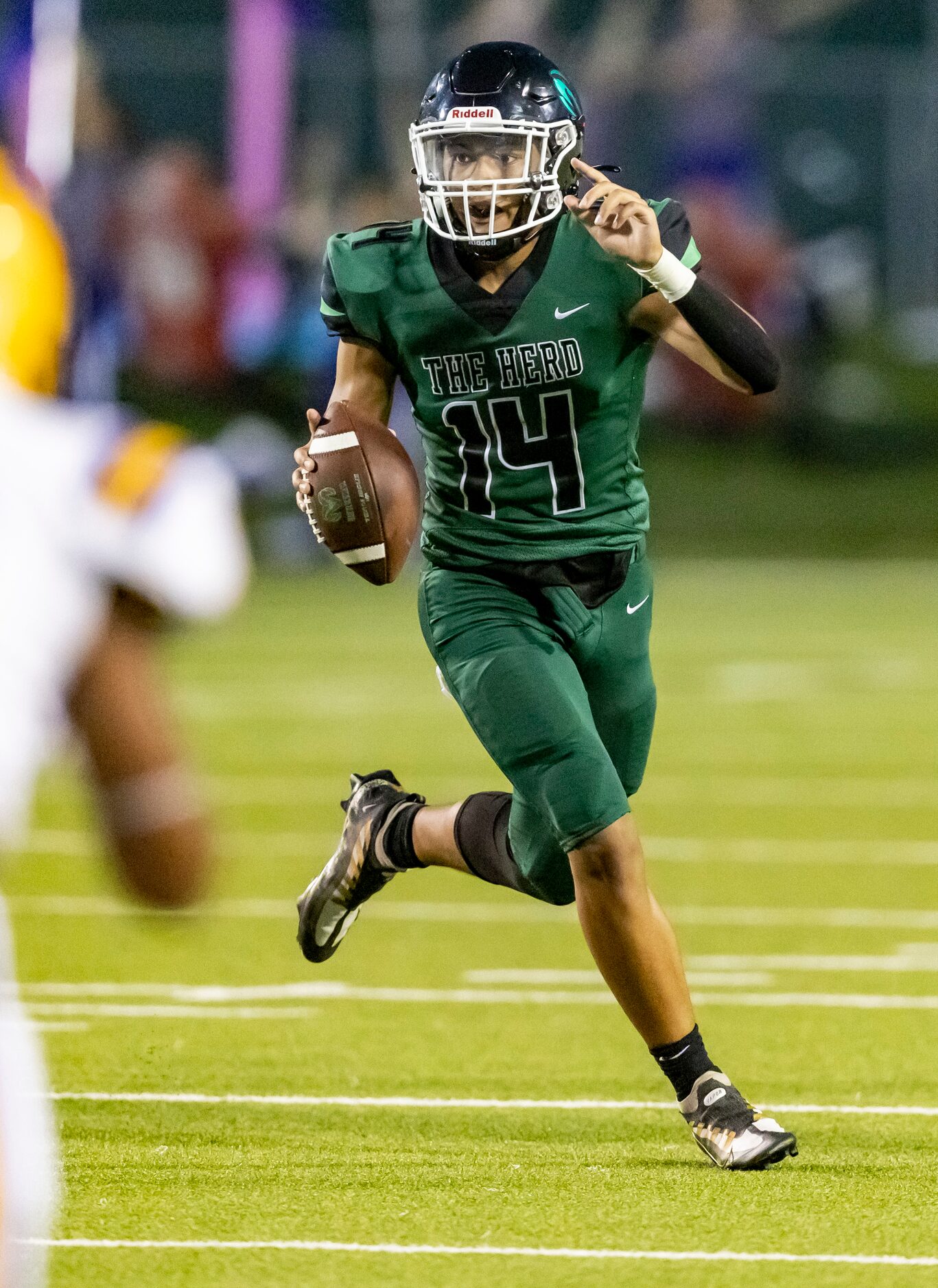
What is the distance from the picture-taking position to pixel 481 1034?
506cm

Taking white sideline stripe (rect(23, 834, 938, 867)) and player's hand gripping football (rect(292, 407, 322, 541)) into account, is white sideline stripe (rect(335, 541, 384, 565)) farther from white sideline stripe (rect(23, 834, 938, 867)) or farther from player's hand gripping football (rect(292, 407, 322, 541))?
white sideline stripe (rect(23, 834, 938, 867))

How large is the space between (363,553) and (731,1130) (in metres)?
1.14

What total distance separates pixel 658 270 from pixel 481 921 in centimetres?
282

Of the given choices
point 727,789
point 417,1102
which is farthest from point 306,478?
point 727,789

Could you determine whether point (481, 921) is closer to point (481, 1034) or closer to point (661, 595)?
point (481, 1034)

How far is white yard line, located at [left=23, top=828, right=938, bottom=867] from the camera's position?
285 inches

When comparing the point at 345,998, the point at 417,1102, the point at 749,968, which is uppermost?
the point at 417,1102

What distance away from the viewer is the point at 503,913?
21.7 ft

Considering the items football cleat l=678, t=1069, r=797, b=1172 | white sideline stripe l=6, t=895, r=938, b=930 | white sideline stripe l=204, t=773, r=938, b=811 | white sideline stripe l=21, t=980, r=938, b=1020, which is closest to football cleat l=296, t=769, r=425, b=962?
white sideline stripe l=21, t=980, r=938, b=1020

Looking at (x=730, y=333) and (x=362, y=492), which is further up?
(x=730, y=333)

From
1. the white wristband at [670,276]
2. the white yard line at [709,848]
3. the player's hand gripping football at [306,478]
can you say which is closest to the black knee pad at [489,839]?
the player's hand gripping football at [306,478]

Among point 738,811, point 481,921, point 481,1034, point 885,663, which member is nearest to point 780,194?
point 885,663

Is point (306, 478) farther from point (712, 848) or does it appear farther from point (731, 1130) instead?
point (712, 848)

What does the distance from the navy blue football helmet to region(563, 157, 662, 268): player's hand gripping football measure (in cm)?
16
